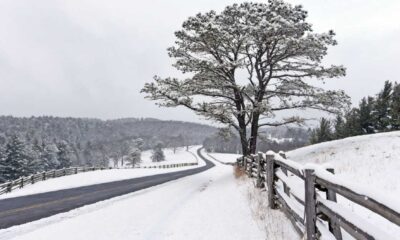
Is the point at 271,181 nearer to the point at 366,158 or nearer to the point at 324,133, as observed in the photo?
the point at 366,158

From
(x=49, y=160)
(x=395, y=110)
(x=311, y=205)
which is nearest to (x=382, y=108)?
(x=395, y=110)

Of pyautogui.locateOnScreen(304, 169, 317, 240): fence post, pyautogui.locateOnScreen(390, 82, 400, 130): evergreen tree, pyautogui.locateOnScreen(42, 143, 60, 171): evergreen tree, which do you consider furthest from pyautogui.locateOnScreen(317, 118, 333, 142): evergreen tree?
pyautogui.locateOnScreen(304, 169, 317, 240): fence post

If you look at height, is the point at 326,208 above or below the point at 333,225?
above

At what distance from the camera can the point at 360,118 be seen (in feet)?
180

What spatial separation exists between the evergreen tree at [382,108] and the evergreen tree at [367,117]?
71 centimetres

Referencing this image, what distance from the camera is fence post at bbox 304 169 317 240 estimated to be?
5.70 metres

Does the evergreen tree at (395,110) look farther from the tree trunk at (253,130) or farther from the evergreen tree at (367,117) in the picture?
the tree trunk at (253,130)

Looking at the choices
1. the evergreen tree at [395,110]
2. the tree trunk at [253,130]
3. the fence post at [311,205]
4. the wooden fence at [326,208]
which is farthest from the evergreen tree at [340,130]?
the fence post at [311,205]

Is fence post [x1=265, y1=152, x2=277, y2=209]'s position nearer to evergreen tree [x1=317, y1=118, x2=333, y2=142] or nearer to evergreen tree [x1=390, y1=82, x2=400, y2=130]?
evergreen tree [x1=390, y1=82, x2=400, y2=130]

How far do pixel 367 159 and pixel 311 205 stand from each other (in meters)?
12.7

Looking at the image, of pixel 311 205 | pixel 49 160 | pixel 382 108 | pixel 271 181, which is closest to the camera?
pixel 311 205

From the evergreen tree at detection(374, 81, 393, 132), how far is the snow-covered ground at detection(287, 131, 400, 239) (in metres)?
32.3

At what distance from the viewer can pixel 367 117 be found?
54.2 m

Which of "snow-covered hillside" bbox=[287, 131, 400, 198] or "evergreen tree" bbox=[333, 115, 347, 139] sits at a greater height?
"evergreen tree" bbox=[333, 115, 347, 139]
